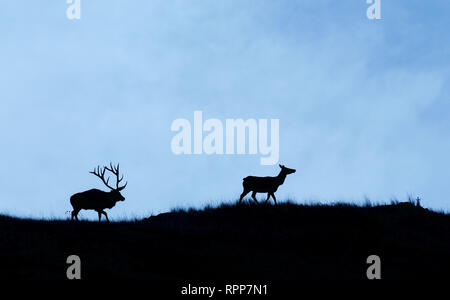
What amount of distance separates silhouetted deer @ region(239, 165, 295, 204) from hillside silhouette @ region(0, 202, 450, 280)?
575 mm

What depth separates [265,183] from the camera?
67.4 feet

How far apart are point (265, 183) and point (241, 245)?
494 cm

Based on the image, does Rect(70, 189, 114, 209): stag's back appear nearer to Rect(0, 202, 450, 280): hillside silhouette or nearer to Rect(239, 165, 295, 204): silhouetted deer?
Rect(0, 202, 450, 280): hillside silhouette

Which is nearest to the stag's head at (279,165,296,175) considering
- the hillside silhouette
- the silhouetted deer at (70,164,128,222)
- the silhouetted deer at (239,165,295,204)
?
the silhouetted deer at (239,165,295,204)

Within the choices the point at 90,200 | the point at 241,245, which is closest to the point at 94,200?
the point at 90,200

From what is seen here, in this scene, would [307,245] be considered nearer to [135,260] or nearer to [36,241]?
[135,260]

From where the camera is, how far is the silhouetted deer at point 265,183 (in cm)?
2050

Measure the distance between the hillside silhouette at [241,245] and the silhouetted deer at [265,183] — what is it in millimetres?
575

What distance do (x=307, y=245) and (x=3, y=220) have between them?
912cm

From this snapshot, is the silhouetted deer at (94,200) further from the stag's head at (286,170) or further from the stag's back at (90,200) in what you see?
the stag's head at (286,170)

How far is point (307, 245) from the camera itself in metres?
16.4

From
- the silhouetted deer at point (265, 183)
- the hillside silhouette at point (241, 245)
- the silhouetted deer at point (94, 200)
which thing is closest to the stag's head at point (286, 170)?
the silhouetted deer at point (265, 183)
